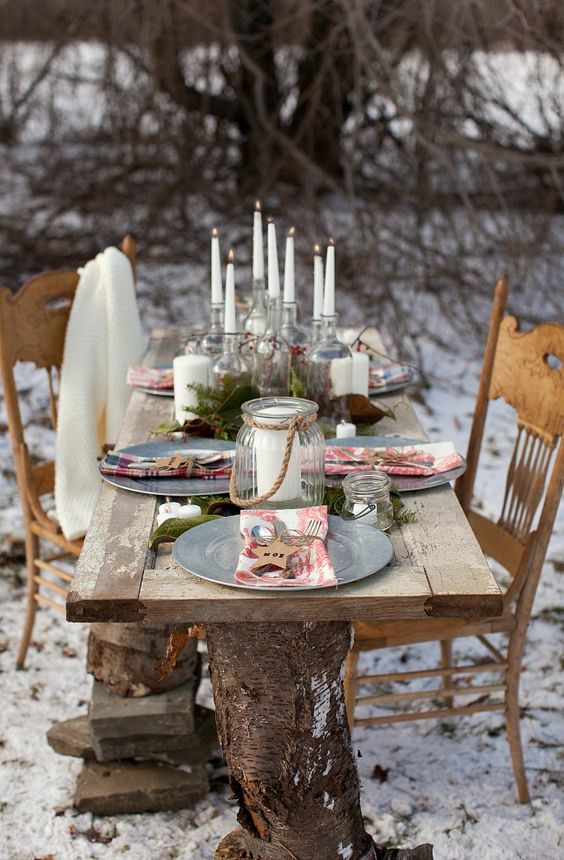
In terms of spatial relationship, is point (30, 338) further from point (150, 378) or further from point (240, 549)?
point (240, 549)

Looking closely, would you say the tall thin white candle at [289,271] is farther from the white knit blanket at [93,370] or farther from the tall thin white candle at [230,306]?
the white knit blanket at [93,370]

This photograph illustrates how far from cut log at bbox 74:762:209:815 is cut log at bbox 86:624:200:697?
199 mm

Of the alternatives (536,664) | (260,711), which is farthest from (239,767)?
(536,664)

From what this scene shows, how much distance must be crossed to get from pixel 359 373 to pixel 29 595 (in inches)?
48.3

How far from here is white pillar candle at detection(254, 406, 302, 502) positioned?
1949 millimetres

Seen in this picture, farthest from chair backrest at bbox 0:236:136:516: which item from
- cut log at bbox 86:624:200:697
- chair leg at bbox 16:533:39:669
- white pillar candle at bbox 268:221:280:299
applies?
white pillar candle at bbox 268:221:280:299

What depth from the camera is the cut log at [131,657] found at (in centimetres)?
264

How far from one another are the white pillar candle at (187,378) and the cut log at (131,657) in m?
0.55

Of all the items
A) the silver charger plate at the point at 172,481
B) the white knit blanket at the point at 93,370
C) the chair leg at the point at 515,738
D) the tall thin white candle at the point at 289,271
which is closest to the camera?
the silver charger plate at the point at 172,481

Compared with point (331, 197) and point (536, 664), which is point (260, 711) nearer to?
point (536, 664)

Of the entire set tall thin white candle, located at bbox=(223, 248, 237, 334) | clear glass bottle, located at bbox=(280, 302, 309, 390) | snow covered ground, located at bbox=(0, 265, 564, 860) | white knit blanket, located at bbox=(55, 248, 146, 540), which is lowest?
snow covered ground, located at bbox=(0, 265, 564, 860)

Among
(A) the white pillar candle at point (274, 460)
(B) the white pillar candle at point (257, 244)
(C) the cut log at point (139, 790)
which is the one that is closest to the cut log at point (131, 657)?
(C) the cut log at point (139, 790)

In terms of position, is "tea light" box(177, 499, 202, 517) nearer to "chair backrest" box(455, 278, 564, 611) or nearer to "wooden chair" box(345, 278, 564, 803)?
A: "wooden chair" box(345, 278, 564, 803)

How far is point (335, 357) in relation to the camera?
97.0 inches
